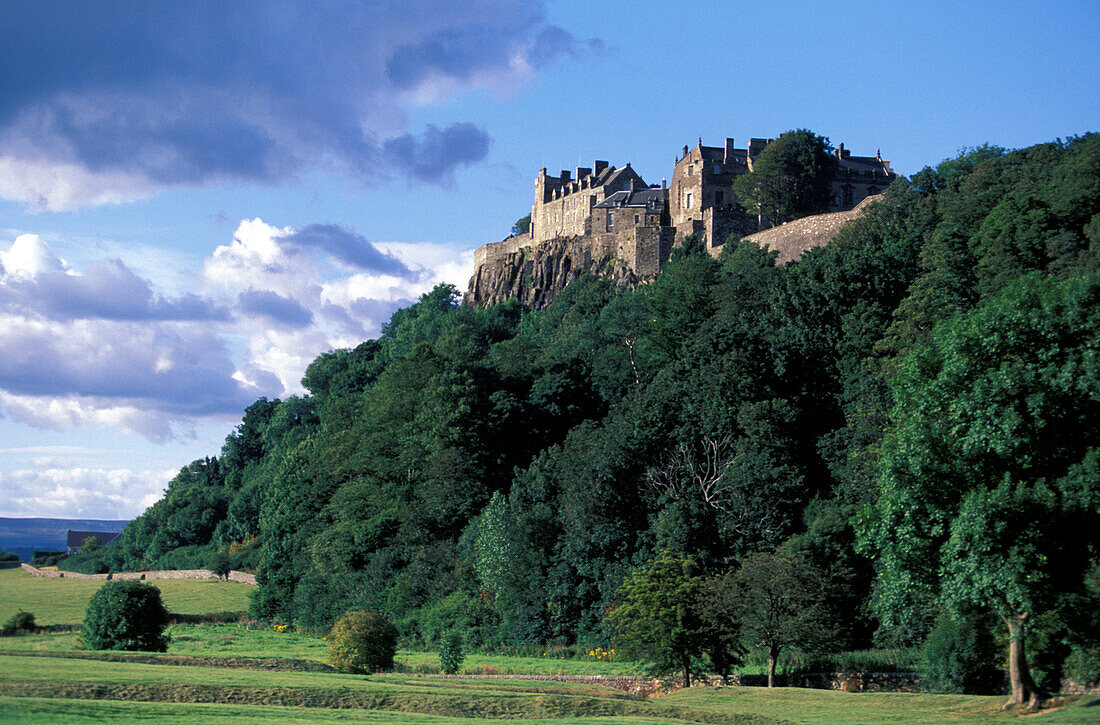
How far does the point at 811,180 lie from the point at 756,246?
20.5 metres

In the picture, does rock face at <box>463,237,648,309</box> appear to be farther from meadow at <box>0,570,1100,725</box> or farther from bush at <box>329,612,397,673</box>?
meadow at <box>0,570,1100,725</box>

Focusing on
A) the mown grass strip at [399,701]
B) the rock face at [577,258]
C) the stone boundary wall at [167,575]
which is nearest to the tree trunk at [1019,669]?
the mown grass strip at [399,701]

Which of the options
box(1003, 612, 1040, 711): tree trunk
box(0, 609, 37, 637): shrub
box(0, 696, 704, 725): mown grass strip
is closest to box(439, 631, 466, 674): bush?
box(0, 696, 704, 725): mown grass strip

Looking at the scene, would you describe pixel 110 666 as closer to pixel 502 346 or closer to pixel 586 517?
pixel 586 517

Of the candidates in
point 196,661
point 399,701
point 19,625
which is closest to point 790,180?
point 19,625

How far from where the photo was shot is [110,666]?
28.0 meters

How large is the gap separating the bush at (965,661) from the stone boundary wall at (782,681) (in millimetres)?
1586

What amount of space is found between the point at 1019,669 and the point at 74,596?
6025 cm

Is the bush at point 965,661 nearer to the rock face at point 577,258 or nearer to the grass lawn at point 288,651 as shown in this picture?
the grass lawn at point 288,651

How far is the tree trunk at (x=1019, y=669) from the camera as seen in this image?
86.5ft

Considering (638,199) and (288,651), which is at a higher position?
(638,199)

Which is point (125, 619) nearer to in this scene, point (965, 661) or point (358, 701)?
point (358, 701)

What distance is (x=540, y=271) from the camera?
104625 mm

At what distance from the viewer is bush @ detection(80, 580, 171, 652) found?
132 ft
